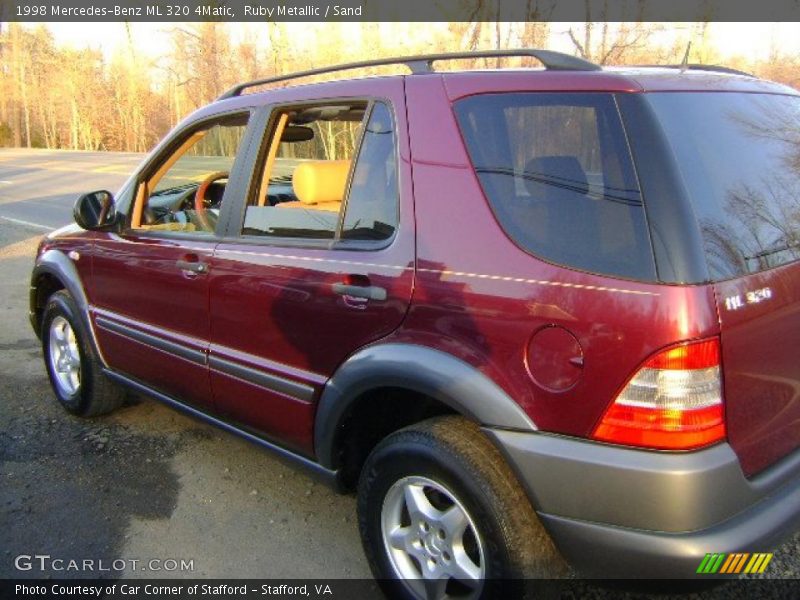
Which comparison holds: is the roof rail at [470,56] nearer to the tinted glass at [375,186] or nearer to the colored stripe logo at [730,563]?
the tinted glass at [375,186]

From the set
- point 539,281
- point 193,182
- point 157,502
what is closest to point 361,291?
point 539,281

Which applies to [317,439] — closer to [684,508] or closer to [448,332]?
[448,332]

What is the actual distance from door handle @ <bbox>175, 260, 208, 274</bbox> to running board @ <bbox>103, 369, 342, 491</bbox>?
697 millimetres

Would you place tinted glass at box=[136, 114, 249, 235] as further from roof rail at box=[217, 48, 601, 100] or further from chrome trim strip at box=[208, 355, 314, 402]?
chrome trim strip at box=[208, 355, 314, 402]

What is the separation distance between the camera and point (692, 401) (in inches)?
70.2

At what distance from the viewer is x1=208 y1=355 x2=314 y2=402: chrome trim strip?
2623mm

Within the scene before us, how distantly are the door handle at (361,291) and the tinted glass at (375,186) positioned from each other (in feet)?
0.63

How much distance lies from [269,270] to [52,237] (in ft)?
7.29

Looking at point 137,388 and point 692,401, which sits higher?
point 692,401

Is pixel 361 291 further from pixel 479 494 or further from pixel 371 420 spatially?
pixel 479 494

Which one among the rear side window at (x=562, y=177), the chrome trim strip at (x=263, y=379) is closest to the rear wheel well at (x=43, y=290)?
the chrome trim strip at (x=263, y=379)

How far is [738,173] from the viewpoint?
2004 mm

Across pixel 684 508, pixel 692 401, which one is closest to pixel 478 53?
pixel 692 401
